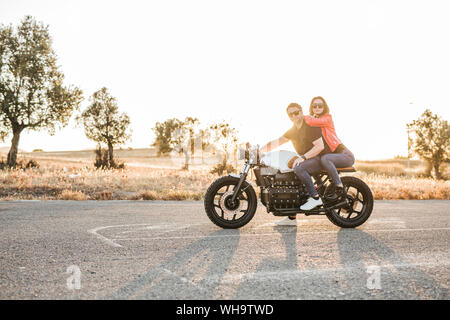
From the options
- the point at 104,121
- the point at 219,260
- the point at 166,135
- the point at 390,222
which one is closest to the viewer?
the point at 219,260

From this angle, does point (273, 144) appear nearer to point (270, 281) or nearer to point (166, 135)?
point (270, 281)

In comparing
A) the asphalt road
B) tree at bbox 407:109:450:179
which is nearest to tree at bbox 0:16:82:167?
the asphalt road

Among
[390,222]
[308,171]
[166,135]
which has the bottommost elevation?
[390,222]

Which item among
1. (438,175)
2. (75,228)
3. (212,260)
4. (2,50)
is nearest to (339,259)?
(212,260)

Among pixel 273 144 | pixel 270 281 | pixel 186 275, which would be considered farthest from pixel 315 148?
pixel 186 275

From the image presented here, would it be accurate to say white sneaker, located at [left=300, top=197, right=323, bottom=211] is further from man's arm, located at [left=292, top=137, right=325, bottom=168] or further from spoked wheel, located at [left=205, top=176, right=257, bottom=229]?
spoked wheel, located at [left=205, top=176, right=257, bottom=229]

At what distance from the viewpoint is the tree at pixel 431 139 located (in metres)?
48.8

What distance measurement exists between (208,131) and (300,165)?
119ft

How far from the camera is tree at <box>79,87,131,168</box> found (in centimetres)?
4428

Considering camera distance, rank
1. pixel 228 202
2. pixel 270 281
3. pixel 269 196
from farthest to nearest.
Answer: pixel 228 202, pixel 269 196, pixel 270 281

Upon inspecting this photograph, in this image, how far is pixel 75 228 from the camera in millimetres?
6285

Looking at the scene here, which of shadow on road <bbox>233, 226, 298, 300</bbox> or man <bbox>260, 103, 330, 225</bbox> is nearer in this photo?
shadow on road <bbox>233, 226, 298, 300</bbox>

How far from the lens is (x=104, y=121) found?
146 ft

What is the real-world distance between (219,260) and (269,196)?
7.18 ft
